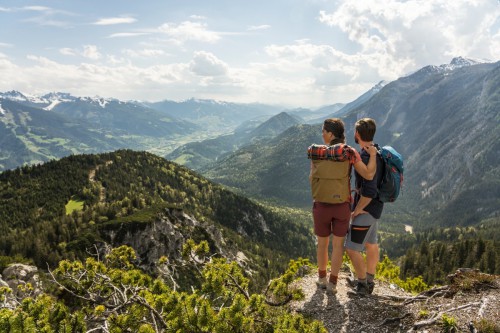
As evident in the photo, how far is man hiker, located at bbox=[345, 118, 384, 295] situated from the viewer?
1215cm

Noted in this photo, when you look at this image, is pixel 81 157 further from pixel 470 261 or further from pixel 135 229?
pixel 470 261

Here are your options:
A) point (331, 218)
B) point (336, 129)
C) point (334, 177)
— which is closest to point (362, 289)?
point (331, 218)

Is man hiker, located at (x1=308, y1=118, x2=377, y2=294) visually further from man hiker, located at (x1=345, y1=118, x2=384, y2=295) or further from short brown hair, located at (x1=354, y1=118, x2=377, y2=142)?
short brown hair, located at (x1=354, y1=118, x2=377, y2=142)

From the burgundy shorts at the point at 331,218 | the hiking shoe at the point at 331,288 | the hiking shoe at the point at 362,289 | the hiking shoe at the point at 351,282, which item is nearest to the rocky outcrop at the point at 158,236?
the hiking shoe at the point at 351,282

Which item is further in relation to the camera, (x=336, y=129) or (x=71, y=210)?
(x=71, y=210)

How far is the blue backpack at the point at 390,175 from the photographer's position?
12.3 metres

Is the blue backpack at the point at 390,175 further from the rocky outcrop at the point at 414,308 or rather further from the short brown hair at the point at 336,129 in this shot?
the rocky outcrop at the point at 414,308

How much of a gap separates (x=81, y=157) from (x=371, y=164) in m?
211

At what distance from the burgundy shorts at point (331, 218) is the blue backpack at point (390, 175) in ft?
4.72

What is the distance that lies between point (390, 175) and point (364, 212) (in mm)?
1735

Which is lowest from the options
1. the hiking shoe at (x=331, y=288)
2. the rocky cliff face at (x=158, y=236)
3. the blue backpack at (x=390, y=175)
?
the rocky cliff face at (x=158, y=236)

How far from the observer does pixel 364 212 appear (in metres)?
12.7

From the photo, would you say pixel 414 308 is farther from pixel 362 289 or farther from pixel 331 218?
pixel 331 218

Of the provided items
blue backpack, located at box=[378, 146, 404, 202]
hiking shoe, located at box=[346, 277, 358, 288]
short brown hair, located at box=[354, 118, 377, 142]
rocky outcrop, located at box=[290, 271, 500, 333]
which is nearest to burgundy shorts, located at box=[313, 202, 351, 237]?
blue backpack, located at box=[378, 146, 404, 202]
